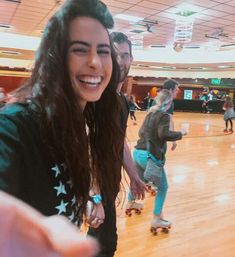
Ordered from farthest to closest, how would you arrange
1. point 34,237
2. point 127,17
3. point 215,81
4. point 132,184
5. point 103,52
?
point 215,81, point 127,17, point 132,184, point 103,52, point 34,237

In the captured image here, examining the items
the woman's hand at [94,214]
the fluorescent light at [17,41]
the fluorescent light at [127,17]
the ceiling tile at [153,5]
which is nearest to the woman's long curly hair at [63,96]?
the woman's hand at [94,214]

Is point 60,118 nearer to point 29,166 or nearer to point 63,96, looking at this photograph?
point 63,96

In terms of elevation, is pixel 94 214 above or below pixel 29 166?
below

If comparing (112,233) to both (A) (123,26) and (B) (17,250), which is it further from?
(A) (123,26)

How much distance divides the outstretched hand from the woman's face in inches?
32.2

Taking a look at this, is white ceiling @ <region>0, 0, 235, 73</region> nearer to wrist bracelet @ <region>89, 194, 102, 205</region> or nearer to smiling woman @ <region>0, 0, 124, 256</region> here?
wrist bracelet @ <region>89, 194, 102, 205</region>

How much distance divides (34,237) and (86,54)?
2.86ft

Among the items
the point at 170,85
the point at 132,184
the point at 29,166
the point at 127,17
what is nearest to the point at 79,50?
the point at 29,166

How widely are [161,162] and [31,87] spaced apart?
2488 mm

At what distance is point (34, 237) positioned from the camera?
30cm

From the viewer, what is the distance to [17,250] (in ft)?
0.97

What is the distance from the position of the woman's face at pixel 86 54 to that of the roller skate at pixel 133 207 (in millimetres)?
2980

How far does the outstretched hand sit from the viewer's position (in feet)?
0.96

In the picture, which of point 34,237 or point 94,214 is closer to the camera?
point 34,237
